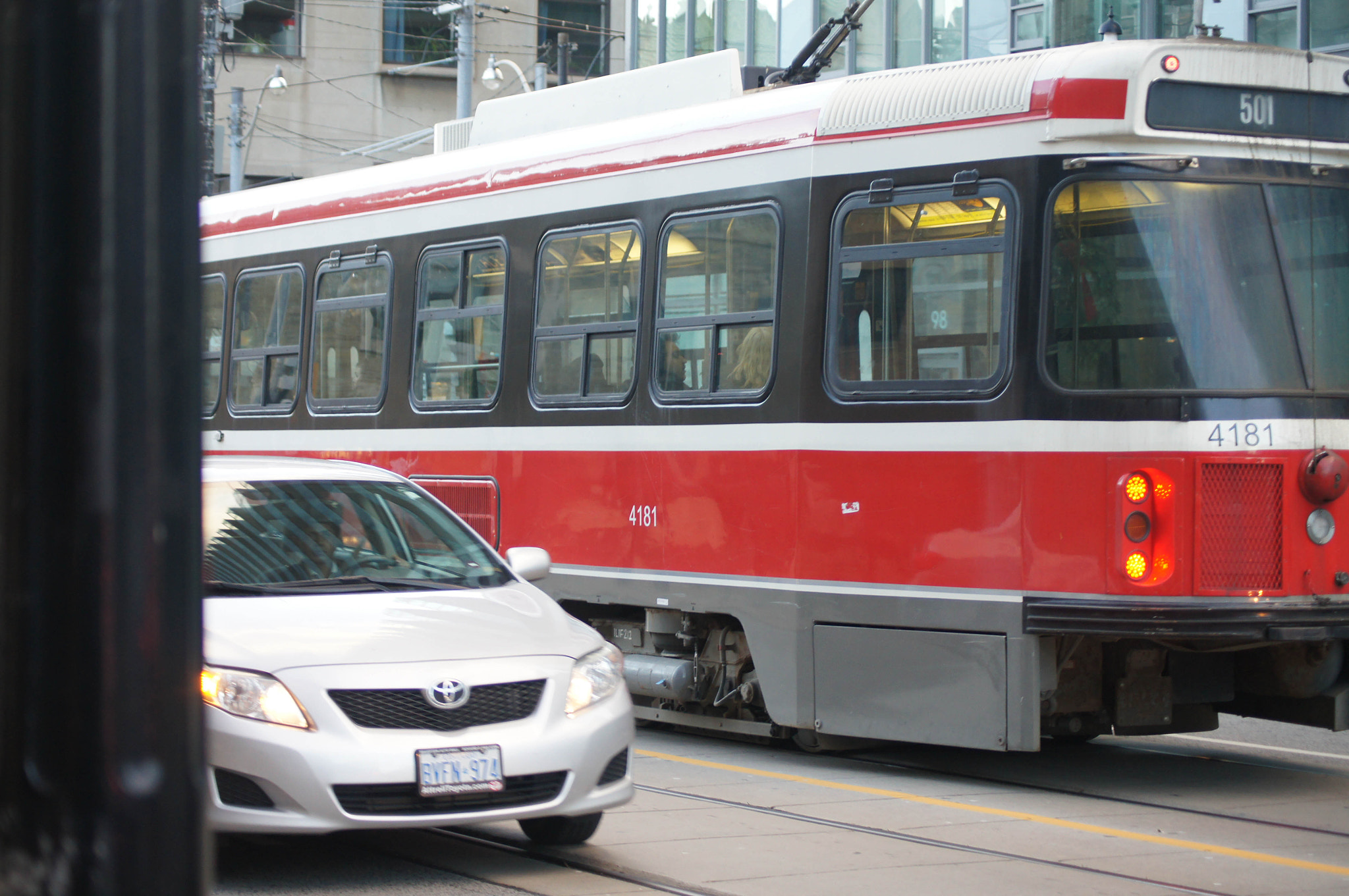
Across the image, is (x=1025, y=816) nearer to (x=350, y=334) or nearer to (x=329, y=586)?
(x=329, y=586)

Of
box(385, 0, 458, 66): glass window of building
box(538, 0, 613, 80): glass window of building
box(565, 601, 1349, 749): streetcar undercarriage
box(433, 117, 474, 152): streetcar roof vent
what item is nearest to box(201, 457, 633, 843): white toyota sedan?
box(565, 601, 1349, 749): streetcar undercarriage

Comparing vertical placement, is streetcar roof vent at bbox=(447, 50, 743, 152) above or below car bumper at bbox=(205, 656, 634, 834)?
above

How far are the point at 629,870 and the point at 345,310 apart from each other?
6.81 meters

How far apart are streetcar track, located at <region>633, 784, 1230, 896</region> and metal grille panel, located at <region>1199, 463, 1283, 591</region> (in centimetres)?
183

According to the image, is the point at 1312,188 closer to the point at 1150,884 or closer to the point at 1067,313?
the point at 1067,313

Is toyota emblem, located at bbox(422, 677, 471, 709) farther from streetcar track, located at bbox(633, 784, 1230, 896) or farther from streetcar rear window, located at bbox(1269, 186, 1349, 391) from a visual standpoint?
streetcar rear window, located at bbox(1269, 186, 1349, 391)

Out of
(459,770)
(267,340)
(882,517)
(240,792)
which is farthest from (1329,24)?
(240,792)

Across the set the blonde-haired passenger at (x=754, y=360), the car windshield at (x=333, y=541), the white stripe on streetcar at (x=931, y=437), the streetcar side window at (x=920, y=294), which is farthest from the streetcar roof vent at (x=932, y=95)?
the car windshield at (x=333, y=541)

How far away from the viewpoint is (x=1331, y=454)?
8039mm

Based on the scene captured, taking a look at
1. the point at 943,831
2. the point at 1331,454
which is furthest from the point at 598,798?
the point at 1331,454

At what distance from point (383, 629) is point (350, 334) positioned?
6312 millimetres

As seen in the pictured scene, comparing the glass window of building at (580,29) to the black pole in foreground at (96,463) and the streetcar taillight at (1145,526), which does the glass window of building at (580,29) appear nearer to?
the streetcar taillight at (1145,526)

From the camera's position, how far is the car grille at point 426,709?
19.2ft

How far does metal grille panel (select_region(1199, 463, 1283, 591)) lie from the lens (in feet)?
25.8
